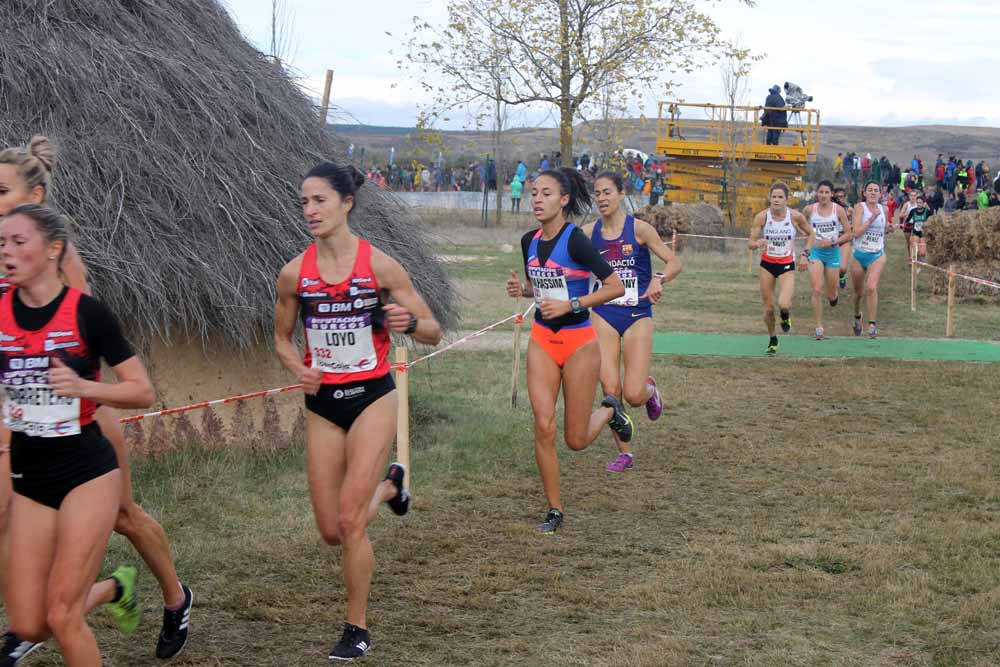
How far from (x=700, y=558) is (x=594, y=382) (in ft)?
4.21


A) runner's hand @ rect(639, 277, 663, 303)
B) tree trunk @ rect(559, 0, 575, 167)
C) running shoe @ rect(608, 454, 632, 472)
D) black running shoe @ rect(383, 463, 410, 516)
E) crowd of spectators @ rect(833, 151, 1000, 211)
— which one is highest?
tree trunk @ rect(559, 0, 575, 167)

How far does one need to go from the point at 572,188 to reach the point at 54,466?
14.1 feet

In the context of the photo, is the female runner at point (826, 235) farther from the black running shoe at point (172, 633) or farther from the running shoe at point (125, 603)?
the running shoe at point (125, 603)

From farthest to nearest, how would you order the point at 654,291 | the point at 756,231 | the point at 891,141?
the point at 891,141
the point at 756,231
the point at 654,291

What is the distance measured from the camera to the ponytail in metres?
7.40

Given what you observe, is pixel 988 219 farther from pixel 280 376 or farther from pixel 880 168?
pixel 880 168

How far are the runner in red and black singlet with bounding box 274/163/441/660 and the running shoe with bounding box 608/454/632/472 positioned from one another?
417cm

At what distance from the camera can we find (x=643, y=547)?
285 inches

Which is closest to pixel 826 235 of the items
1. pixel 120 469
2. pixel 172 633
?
pixel 172 633

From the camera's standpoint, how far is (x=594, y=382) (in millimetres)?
7414

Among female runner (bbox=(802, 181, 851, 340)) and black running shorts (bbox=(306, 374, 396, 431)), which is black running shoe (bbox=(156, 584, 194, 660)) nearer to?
black running shorts (bbox=(306, 374, 396, 431))

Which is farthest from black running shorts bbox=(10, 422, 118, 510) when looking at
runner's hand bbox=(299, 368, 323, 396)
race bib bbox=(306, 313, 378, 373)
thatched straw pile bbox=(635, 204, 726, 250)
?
thatched straw pile bbox=(635, 204, 726, 250)

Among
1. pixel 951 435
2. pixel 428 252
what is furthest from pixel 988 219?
pixel 428 252

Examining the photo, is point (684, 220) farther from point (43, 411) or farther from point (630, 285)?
point (43, 411)
